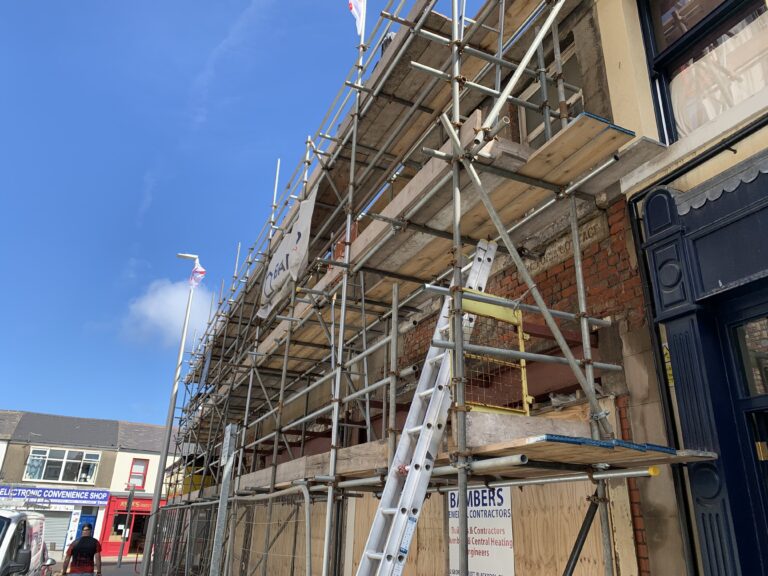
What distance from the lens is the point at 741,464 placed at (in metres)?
4.00

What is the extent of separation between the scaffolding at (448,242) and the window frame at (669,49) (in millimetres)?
535

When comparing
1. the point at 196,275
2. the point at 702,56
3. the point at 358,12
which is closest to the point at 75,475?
the point at 196,275

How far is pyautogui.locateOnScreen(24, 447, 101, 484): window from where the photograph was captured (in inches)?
1465

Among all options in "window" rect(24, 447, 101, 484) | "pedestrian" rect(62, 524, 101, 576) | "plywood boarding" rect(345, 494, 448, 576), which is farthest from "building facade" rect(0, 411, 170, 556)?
"plywood boarding" rect(345, 494, 448, 576)

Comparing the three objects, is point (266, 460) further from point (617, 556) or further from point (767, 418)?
point (767, 418)

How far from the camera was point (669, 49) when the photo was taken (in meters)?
5.43

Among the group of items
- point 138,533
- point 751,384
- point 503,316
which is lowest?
point 138,533

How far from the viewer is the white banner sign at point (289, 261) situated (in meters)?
8.88

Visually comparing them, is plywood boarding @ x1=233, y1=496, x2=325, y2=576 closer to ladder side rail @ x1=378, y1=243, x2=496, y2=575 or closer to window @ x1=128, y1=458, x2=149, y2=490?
ladder side rail @ x1=378, y1=243, x2=496, y2=575

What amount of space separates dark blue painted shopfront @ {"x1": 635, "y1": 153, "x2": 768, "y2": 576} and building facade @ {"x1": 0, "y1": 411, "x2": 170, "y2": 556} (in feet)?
129

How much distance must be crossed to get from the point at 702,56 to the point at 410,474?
4.58 m

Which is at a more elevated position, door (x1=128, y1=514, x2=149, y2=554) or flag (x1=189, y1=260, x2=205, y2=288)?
flag (x1=189, y1=260, x2=205, y2=288)

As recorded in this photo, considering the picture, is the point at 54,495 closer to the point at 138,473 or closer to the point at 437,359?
the point at 138,473

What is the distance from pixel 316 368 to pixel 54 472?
34804 mm
